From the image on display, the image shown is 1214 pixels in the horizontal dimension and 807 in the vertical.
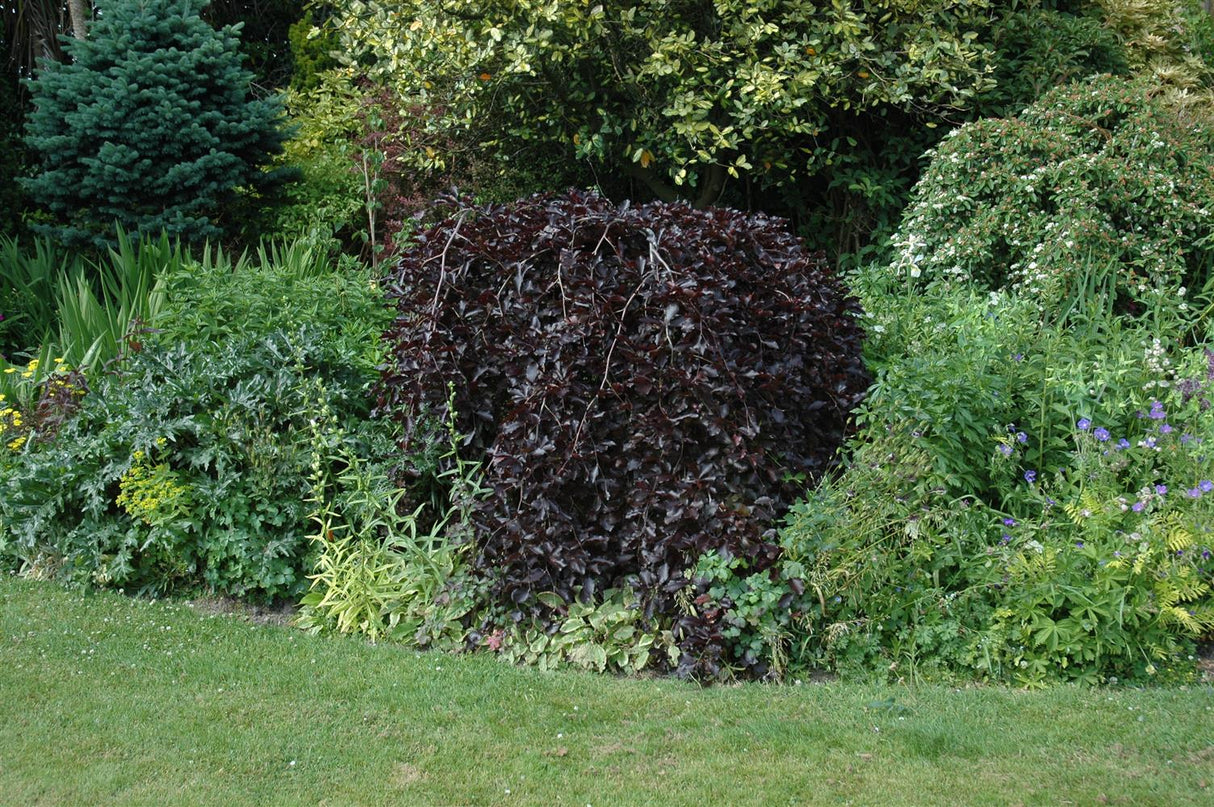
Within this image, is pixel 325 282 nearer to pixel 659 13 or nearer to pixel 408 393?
pixel 408 393

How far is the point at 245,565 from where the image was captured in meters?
4.60

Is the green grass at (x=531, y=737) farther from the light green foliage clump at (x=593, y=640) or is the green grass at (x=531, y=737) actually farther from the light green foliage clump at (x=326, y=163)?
the light green foliage clump at (x=326, y=163)

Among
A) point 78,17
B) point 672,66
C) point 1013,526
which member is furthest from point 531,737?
point 78,17

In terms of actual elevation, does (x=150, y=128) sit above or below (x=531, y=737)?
above

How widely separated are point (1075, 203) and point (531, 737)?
431 cm

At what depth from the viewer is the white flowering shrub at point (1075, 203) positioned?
5.67 m

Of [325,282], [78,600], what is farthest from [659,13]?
[78,600]

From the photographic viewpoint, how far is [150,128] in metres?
8.08

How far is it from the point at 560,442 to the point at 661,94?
3.80 meters

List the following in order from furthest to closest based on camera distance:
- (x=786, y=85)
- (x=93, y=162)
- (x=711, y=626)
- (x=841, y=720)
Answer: (x=93, y=162) → (x=786, y=85) → (x=711, y=626) → (x=841, y=720)

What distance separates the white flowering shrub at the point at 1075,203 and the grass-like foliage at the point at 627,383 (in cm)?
183

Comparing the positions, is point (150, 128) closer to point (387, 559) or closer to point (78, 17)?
point (78, 17)

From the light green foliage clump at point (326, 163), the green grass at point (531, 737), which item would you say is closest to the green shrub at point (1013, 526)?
the green grass at point (531, 737)

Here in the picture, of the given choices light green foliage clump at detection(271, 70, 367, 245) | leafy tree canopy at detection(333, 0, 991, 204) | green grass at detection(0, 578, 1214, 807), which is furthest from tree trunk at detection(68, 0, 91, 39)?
green grass at detection(0, 578, 1214, 807)
